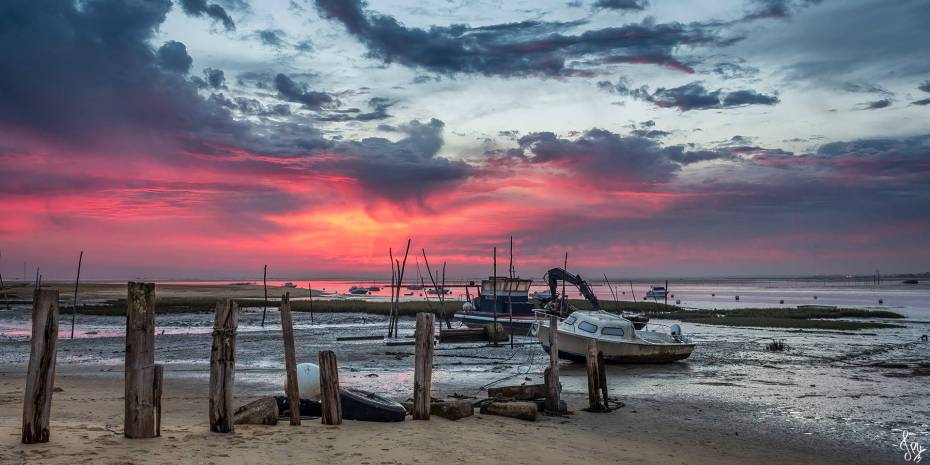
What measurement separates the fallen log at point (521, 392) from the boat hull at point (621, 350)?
1124 centimetres

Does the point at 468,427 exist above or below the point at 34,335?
below

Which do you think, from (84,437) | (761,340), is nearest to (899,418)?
(84,437)

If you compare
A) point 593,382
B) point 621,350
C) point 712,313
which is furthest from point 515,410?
point 712,313

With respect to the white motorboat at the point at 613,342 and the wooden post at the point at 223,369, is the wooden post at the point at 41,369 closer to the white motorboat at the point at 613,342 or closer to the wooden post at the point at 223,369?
the wooden post at the point at 223,369

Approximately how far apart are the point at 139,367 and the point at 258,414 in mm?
2417

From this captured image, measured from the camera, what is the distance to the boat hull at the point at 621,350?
88.8ft

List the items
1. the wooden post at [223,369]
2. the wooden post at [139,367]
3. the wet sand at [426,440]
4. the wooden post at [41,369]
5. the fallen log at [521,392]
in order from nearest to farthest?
the wooden post at [41,369], the wet sand at [426,440], the wooden post at [139,367], the wooden post at [223,369], the fallen log at [521,392]

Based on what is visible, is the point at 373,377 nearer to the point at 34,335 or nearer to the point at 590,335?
the point at 590,335

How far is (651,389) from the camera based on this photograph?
21.4 m

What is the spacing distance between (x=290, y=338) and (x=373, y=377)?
35.3 feet

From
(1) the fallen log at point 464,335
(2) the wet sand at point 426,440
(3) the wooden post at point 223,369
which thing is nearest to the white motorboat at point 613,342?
(2) the wet sand at point 426,440

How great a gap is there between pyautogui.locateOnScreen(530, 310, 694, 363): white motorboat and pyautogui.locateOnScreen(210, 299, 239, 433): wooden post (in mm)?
18135

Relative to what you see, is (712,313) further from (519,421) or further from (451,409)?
(451,409)

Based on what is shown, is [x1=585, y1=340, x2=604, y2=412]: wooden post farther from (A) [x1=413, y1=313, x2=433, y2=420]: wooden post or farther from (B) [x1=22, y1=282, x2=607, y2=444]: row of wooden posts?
(B) [x1=22, y1=282, x2=607, y2=444]: row of wooden posts
